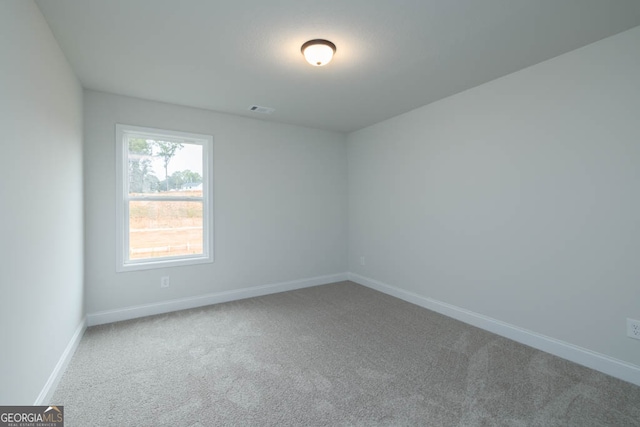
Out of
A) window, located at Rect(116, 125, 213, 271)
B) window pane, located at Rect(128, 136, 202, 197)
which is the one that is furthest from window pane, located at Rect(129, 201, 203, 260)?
window pane, located at Rect(128, 136, 202, 197)

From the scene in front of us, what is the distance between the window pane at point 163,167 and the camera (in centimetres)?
343

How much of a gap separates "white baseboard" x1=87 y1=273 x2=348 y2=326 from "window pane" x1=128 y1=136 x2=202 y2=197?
133cm

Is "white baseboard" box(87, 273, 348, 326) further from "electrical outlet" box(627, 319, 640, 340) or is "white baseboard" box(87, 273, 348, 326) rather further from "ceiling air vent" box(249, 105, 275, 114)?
"electrical outlet" box(627, 319, 640, 340)

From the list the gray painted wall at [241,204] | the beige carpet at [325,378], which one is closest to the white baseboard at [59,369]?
the beige carpet at [325,378]

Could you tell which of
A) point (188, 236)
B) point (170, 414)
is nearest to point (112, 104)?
point (188, 236)

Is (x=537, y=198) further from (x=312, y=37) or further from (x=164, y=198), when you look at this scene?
(x=164, y=198)

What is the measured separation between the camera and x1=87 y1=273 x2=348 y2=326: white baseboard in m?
3.20

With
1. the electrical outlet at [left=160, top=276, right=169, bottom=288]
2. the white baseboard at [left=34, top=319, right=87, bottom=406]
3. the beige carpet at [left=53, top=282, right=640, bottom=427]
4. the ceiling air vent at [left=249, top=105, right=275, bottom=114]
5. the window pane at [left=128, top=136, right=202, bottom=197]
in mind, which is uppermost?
the ceiling air vent at [left=249, top=105, right=275, bottom=114]

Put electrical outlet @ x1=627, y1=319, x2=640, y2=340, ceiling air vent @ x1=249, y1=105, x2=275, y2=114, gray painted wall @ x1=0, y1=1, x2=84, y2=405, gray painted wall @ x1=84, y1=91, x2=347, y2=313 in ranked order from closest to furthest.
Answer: gray painted wall @ x1=0, y1=1, x2=84, y2=405 → electrical outlet @ x1=627, y1=319, x2=640, y2=340 → gray painted wall @ x1=84, y1=91, x2=347, y2=313 → ceiling air vent @ x1=249, y1=105, x2=275, y2=114

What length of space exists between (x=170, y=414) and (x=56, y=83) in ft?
8.20

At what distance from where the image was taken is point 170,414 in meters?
1.78

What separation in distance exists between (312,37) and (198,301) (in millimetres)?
3228

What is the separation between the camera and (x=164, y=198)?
3.59m

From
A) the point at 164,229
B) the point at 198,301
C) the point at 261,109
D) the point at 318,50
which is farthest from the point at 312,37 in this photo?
the point at 198,301
